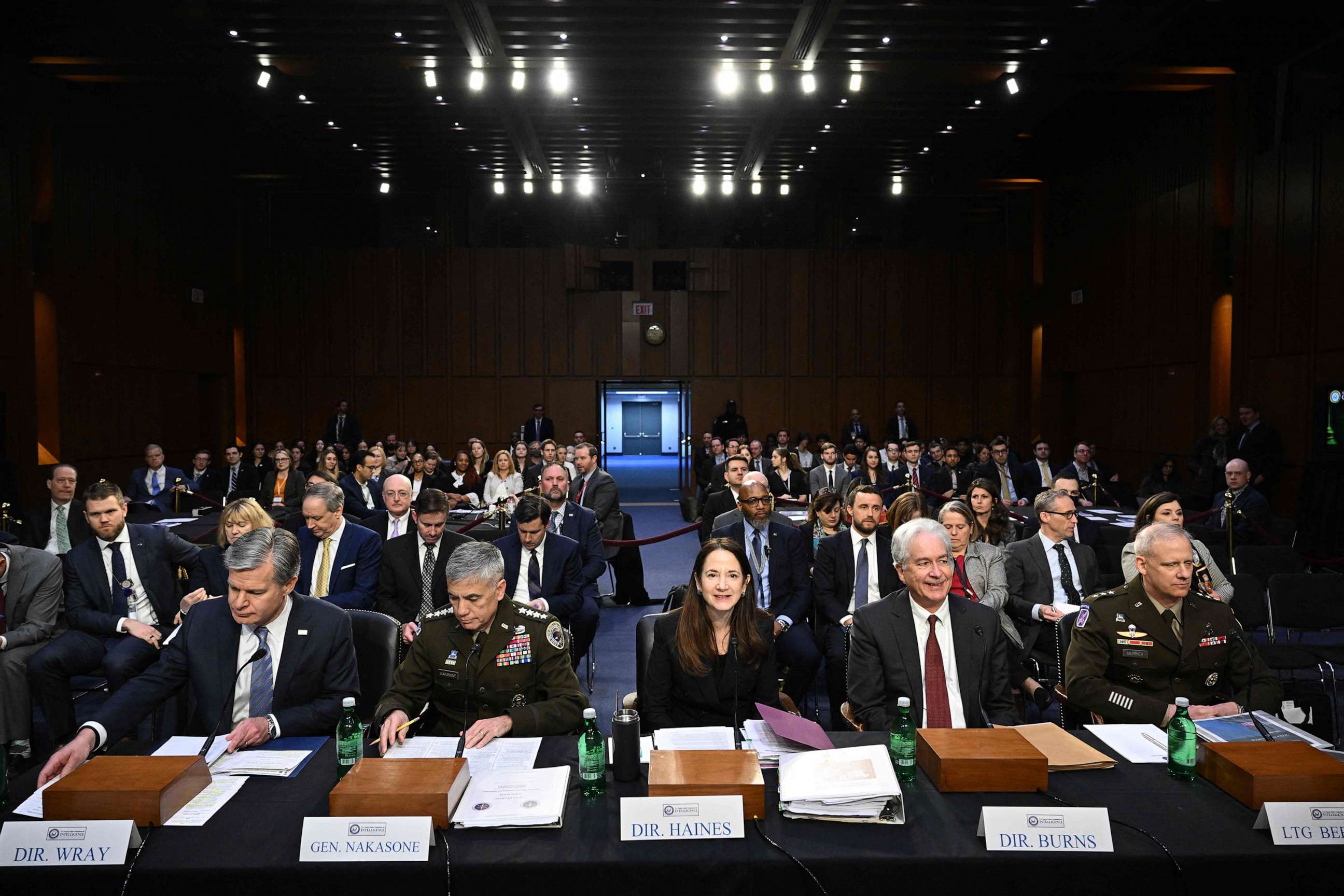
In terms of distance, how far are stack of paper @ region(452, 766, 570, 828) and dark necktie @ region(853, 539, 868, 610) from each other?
2.67m

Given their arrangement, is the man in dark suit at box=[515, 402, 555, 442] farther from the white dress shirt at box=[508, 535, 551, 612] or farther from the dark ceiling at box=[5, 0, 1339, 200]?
the white dress shirt at box=[508, 535, 551, 612]

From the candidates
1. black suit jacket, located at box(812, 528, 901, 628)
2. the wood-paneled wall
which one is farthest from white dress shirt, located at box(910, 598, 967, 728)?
the wood-paneled wall

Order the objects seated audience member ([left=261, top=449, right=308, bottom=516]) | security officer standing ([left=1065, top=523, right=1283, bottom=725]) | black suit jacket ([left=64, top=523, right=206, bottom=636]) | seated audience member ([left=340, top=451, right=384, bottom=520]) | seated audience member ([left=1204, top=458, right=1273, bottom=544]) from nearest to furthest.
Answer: security officer standing ([left=1065, top=523, right=1283, bottom=725])
black suit jacket ([left=64, top=523, right=206, bottom=636])
seated audience member ([left=1204, top=458, right=1273, bottom=544])
seated audience member ([left=340, top=451, right=384, bottom=520])
seated audience member ([left=261, top=449, right=308, bottom=516])

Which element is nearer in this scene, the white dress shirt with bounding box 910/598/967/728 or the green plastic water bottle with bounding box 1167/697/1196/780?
the green plastic water bottle with bounding box 1167/697/1196/780

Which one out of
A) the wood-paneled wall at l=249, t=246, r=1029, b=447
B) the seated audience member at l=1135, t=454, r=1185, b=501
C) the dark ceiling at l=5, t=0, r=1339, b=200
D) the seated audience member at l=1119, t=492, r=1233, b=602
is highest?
the dark ceiling at l=5, t=0, r=1339, b=200

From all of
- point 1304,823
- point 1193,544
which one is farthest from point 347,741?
point 1193,544

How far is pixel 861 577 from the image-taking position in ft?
15.6

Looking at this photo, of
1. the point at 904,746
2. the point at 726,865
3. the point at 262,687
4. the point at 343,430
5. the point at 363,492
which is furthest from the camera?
the point at 343,430

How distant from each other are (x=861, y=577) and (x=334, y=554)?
9.75 ft

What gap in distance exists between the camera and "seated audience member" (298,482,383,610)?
470 centimetres

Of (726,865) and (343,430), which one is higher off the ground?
(343,430)

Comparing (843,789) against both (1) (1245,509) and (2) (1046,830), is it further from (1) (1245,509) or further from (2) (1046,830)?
(1) (1245,509)

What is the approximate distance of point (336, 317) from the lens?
17719 millimetres

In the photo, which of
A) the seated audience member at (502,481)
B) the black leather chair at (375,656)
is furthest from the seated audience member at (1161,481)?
the black leather chair at (375,656)
